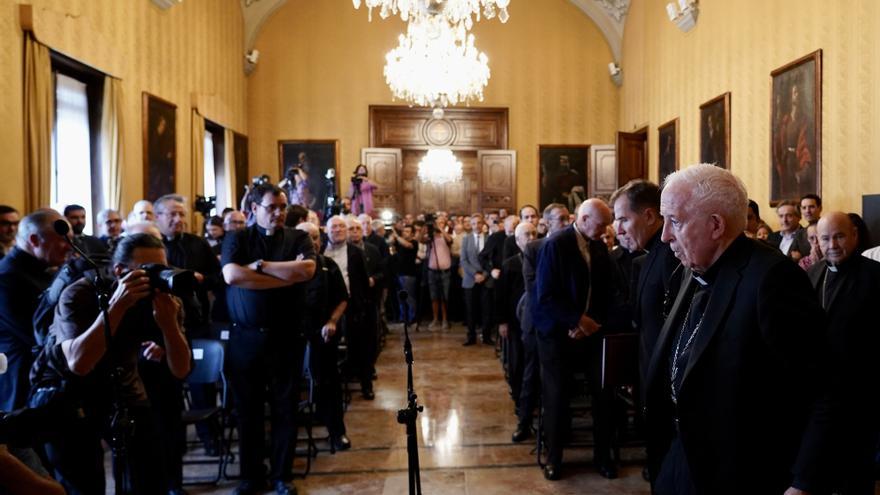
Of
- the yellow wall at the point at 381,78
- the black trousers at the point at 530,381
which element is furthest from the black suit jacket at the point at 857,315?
the yellow wall at the point at 381,78

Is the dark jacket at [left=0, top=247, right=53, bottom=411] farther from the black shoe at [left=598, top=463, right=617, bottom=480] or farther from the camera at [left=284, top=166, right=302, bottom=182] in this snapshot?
the camera at [left=284, top=166, right=302, bottom=182]

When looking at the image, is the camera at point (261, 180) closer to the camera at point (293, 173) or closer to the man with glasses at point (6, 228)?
the camera at point (293, 173)

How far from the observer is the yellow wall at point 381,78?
15453 millimetres

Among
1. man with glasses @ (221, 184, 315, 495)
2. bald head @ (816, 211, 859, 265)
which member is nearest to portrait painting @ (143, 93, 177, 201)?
man with glasses @ (221, 184, 315, 495)

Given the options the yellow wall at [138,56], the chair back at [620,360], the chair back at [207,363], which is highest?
the yellow wall at [138,56]

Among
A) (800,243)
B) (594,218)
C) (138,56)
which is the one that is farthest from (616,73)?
(594,218)

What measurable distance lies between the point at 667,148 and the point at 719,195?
1089cm

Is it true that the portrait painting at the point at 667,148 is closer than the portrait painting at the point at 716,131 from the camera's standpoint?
No

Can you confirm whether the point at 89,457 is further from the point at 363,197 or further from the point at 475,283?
the point at 363,197

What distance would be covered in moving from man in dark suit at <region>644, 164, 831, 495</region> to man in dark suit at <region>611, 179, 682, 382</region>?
859mm

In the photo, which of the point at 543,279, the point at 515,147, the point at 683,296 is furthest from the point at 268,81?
the point at 683,296

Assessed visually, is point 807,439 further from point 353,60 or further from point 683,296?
point 353,60

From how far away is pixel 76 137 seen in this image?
8.16m

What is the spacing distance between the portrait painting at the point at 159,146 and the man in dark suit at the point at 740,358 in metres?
8.93
